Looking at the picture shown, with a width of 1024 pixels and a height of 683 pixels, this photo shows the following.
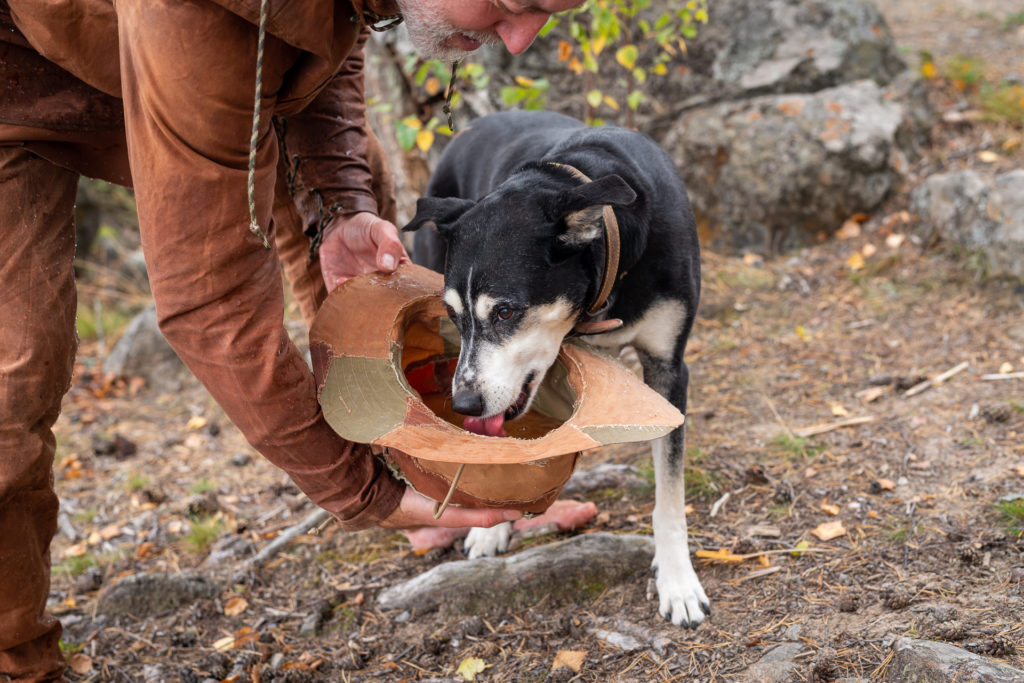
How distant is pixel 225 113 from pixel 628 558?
202cm

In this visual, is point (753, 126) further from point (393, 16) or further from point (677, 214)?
point (393, 16)

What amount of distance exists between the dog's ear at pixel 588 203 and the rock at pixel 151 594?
2.04 m

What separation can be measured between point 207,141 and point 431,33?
69 cm

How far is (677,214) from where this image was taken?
10.2 ft

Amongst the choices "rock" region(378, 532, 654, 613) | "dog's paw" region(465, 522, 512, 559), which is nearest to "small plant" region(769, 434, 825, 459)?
"rock" region(378, 532, 654, 613)

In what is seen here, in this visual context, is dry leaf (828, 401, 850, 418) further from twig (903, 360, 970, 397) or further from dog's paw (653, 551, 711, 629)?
dog's paw (653, 551, 711, 629)

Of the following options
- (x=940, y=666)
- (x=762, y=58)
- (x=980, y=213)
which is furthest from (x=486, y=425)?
(x=762, y=58)

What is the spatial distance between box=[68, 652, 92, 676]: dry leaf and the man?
0.37 meters

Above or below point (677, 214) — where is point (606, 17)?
above

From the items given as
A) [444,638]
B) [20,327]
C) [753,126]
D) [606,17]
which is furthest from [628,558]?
[753,126]

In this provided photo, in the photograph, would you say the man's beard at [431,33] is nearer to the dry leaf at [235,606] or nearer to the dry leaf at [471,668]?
the dry leaf at [471,668]

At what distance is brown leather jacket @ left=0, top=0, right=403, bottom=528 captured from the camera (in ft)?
6.41

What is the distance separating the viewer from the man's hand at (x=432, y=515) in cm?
245

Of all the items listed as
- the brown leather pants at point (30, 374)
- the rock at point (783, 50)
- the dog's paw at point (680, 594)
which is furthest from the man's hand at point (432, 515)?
the rock at point (783, 50)
